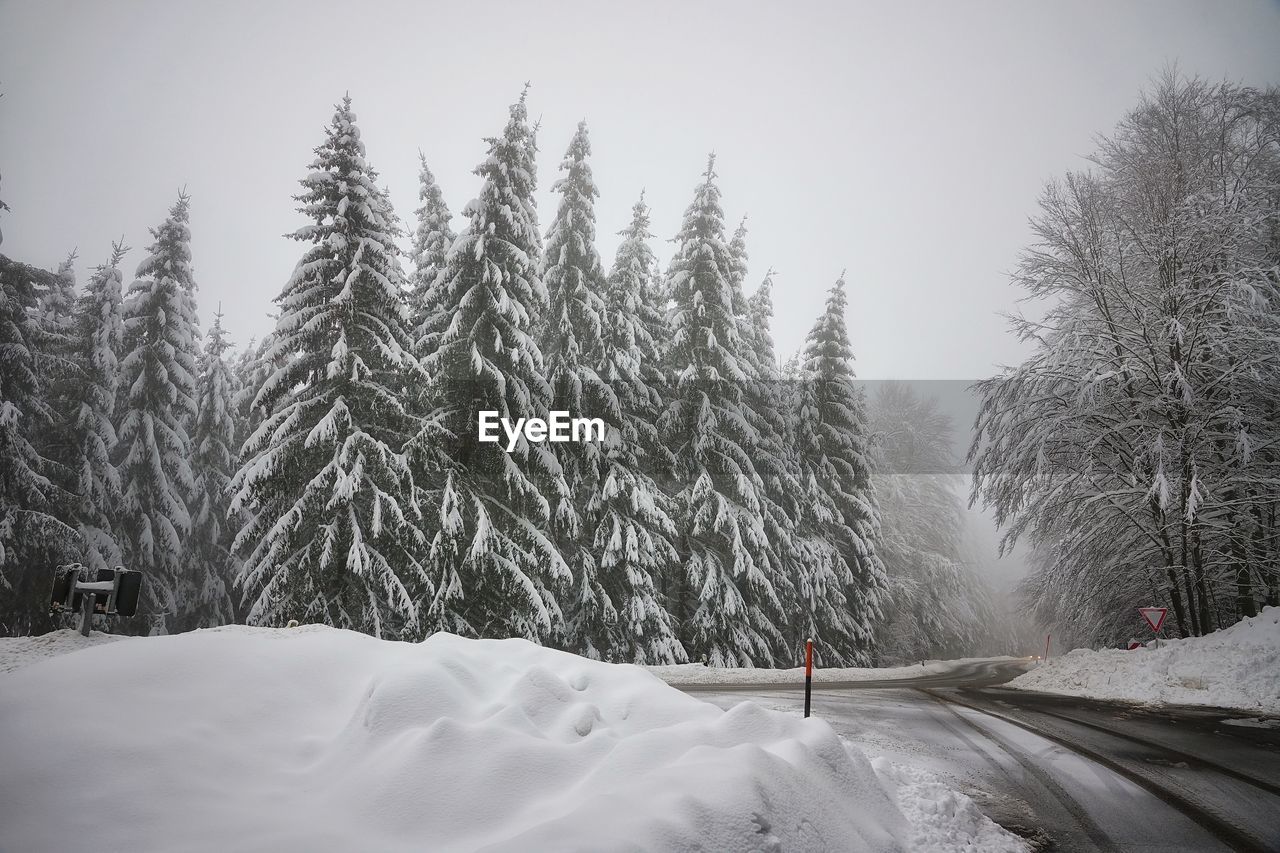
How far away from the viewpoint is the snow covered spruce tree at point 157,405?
60.6ft

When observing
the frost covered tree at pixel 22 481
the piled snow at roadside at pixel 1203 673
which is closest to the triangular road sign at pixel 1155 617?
the piled snow at roadside at pixel 1203 673

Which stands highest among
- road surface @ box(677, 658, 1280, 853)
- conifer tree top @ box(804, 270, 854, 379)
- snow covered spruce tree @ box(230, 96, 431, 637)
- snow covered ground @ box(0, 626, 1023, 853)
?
conifer tree top @ box(804, 270, 854, 379)

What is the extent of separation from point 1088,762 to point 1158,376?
963cm

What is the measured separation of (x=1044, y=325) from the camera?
14195 millimetres

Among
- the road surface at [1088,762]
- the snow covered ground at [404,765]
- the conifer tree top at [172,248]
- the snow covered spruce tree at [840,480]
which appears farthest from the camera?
the snow covered spruce tree at [840,480]

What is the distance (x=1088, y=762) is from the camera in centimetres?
625

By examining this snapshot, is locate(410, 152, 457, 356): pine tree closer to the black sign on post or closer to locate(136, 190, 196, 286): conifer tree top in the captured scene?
locate(136, 190, 196, 286): conifer tree top

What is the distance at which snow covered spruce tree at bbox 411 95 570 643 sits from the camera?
13.0m

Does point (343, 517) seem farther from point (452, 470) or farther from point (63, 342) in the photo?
point (63, 342)

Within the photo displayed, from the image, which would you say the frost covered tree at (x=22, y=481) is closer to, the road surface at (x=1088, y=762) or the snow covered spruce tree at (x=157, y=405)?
the snow covered spruce tree at (x=157, y=405)

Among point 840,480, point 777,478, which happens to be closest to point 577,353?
point 777,478

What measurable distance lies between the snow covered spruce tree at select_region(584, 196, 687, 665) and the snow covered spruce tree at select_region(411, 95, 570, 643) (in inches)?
57.5

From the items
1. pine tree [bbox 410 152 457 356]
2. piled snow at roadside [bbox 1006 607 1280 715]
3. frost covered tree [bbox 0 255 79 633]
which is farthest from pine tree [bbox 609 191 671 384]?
frost covered tree [bbox 0 255 79 633]

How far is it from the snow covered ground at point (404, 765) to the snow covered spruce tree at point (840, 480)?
15903mm
